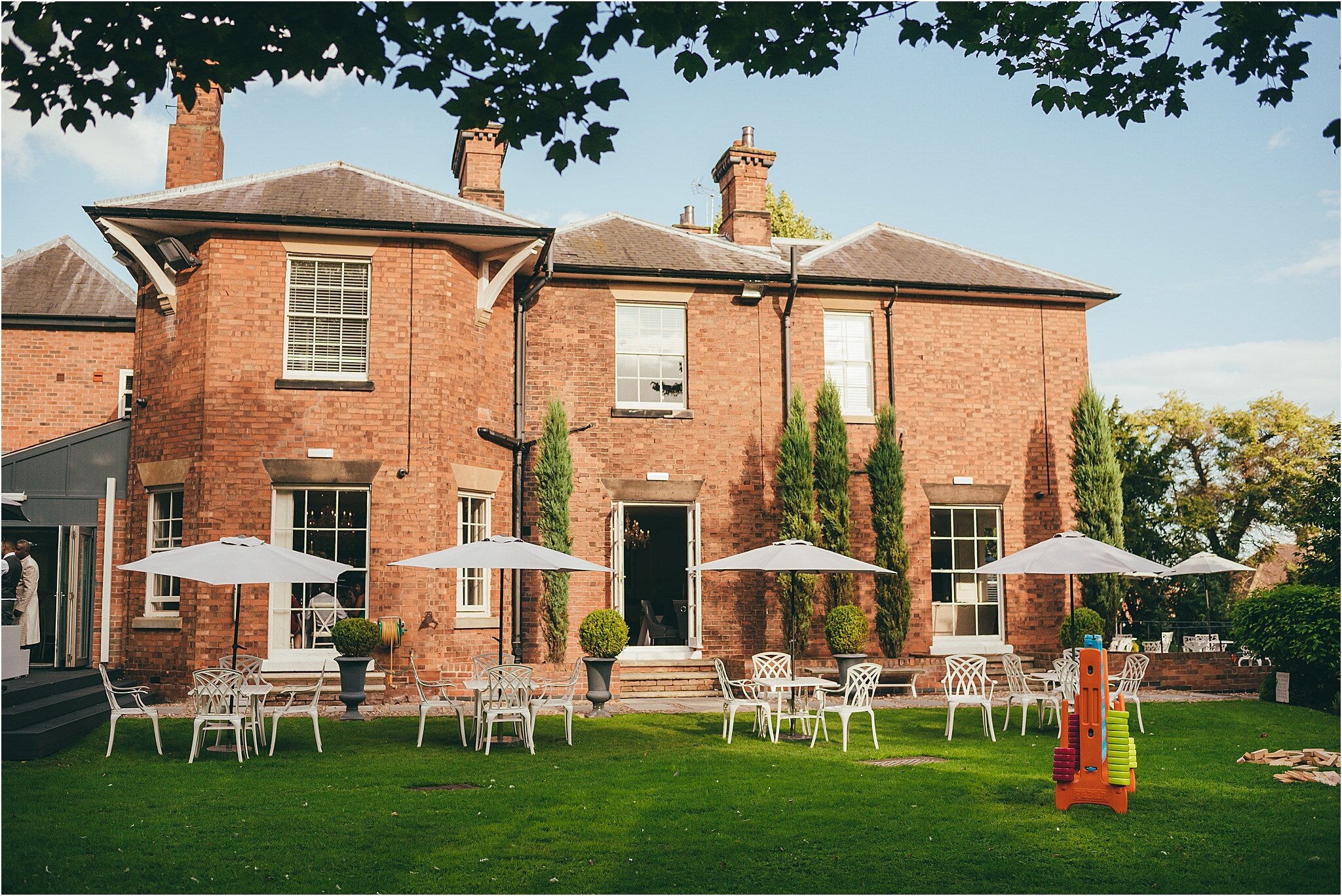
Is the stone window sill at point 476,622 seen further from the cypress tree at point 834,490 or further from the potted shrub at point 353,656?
the cypress tree at point 834,490

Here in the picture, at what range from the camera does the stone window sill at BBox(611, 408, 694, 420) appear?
17.4 meters

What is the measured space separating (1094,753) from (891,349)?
1057 centimetres

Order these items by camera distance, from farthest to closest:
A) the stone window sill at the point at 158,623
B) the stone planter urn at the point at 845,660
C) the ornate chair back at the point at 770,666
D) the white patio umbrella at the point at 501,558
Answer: the stone planter urn at the point at 845,660
the stone window sill at the point at 158,623
the ornate chair back at the point at 770,666
the white patio umbrella at the point at 501,558

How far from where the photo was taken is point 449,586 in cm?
1549

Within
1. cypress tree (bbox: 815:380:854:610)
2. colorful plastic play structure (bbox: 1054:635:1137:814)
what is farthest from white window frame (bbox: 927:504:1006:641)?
colorful plastic play structure (bbox: 1054:635:1137:814)

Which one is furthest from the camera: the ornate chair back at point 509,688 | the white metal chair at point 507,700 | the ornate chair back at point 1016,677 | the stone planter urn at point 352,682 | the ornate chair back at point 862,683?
the stone planter urn at point 352,682

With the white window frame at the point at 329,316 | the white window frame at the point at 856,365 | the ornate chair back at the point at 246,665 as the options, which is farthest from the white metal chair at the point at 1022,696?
the white window frame at the point at 329,316

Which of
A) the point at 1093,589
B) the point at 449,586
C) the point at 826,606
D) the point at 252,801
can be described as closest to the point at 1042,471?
the point at 1093,589

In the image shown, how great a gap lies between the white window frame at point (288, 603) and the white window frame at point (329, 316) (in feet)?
4.90

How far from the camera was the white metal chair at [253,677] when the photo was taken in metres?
11.3

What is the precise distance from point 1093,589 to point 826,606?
4485 mm

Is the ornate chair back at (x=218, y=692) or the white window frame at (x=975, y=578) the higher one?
the white window frame at (x=975, y=578)

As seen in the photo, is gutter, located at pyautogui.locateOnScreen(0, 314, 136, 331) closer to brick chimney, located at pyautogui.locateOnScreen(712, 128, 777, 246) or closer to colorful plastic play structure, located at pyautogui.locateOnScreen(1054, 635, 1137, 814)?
brick chimney, located at pyautogui.locateOnScreen(712, 128, 777, 246)

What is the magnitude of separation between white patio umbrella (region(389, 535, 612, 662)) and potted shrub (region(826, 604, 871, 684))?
203 inches
